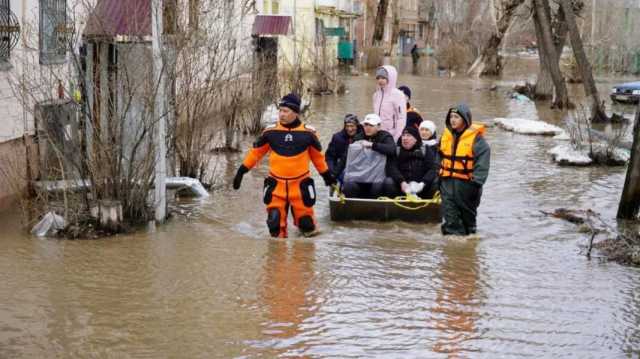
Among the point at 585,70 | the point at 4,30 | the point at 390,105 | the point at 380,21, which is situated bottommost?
the point at 390,105

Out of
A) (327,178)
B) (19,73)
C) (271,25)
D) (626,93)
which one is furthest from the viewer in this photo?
(626,93)

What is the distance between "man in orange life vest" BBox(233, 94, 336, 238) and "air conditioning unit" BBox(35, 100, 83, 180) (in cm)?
185

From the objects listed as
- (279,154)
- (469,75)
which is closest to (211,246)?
(279,154)

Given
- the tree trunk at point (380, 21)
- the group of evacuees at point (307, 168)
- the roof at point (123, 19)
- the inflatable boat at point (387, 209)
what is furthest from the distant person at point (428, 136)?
the tree trunk at point (380, 21)

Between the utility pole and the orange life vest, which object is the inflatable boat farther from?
the utility pole

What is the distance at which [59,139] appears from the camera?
429 inches

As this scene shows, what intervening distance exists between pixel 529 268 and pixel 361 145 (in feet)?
9.76

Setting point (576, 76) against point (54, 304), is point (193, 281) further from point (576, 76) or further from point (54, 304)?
point (576, 76)

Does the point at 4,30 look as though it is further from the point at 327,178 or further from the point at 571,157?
the point at 571,157

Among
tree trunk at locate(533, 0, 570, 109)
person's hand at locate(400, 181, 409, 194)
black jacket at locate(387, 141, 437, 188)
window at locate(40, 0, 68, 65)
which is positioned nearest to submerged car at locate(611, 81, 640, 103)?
tree trunk at locate(533, 0, 570, 109)

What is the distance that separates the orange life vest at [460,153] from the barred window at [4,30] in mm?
5119

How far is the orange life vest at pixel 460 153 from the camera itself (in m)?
9.92

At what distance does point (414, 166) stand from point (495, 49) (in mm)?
36745

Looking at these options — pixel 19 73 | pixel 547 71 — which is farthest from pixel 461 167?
pixel 547 71
